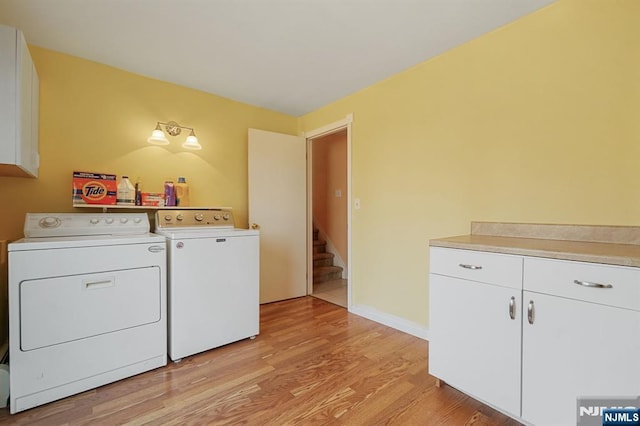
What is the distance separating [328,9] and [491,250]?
5.39 feet

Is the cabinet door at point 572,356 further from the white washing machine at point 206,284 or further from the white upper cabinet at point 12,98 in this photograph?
the white upper cabinet at point 12,98

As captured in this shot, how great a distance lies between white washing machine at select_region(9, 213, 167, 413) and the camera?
142 centimetres

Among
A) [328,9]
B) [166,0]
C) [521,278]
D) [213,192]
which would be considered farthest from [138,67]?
[521,278]

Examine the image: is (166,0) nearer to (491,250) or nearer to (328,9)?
(328,9)

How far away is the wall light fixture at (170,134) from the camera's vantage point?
7.70ft

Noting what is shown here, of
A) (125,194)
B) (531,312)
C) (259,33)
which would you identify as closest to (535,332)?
(531,312)

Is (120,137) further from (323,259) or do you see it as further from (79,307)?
(323,259)

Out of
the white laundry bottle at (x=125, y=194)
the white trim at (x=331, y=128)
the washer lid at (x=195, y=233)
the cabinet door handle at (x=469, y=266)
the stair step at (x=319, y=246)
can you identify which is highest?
the white trim at (x=331, y=128)

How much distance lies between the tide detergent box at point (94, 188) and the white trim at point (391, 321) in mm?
2381

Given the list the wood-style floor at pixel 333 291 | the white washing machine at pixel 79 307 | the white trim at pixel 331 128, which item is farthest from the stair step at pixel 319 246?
the white washing machine at pixel 79 307

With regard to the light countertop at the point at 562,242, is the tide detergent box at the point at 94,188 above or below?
above

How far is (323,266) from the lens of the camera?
4.39 metres

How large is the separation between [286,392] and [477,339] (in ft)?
3.56

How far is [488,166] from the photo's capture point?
6.07ft
